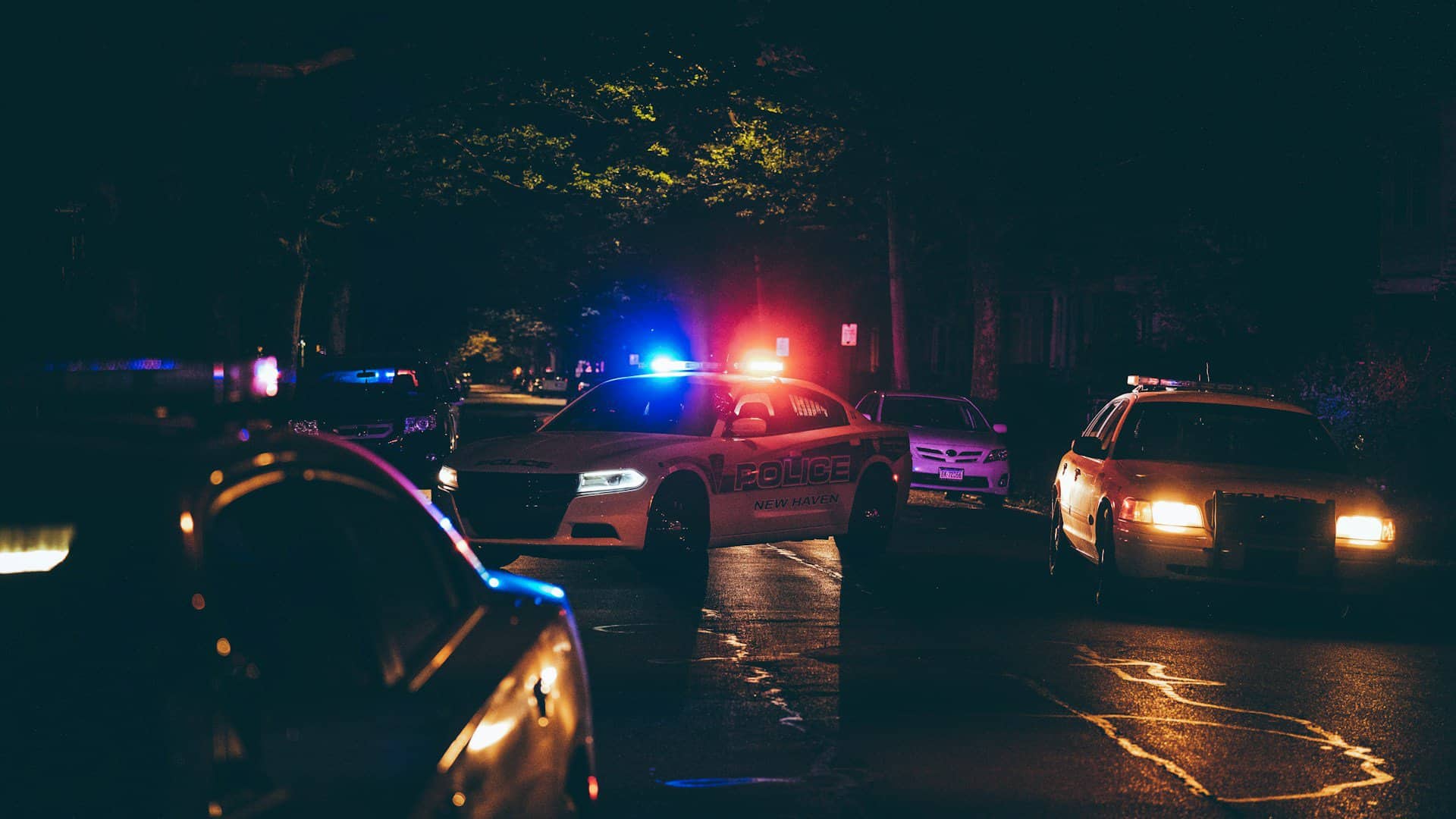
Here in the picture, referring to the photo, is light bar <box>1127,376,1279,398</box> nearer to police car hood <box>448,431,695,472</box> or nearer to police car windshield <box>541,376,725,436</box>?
police car windshield <box>541,376,725,436</box>

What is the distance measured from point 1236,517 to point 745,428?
4115mm

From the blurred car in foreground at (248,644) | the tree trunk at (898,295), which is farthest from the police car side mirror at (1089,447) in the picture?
the tree trunk at (898,295)

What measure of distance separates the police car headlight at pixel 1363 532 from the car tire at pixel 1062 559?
274 centimetres

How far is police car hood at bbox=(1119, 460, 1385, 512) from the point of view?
1212 centimetres

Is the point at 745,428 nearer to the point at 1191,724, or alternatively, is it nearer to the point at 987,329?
the point at 1191,724

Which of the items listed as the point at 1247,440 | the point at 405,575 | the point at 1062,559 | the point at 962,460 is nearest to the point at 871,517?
the point at 1062,559

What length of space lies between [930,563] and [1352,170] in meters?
20.6

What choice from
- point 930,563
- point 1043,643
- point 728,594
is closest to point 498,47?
point 930,563

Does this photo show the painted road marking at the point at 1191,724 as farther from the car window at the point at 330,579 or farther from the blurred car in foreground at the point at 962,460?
the blurred car in foreground at the point at 962,460

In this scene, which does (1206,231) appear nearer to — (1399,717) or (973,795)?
(1399,717)

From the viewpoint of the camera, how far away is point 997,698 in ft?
29.3

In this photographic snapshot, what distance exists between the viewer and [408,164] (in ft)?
134

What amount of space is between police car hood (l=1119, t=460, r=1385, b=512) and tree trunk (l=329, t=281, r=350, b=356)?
154 feet

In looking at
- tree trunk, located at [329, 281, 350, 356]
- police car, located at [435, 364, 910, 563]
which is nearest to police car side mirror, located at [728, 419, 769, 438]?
police car, located at [435, 364, 910, 563]
